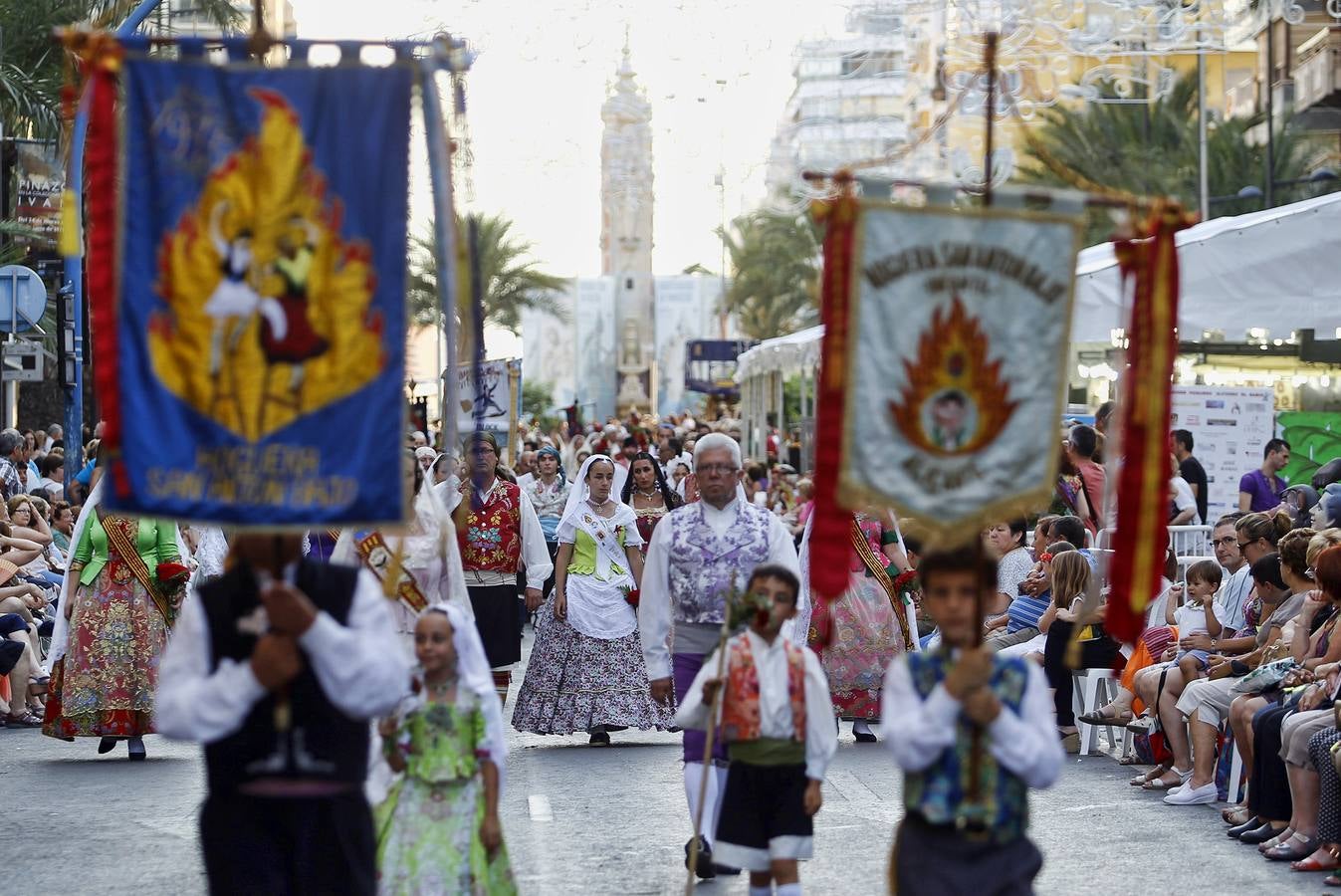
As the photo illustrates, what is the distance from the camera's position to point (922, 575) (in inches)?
244

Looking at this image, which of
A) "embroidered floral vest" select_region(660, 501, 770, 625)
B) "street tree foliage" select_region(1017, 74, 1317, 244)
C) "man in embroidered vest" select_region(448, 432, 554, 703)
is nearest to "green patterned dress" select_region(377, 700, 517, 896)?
"embroidered floral vest" select_region(660, 501, 770, 625)

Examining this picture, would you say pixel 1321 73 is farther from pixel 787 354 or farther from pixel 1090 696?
pixel 1090 696

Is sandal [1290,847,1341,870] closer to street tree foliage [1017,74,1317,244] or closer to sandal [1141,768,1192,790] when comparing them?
sandal [1141,768,1192,790]

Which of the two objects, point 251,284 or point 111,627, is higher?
point 251,284

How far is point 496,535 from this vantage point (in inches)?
542

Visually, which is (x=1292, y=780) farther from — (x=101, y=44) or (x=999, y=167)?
(x=999, y=167)

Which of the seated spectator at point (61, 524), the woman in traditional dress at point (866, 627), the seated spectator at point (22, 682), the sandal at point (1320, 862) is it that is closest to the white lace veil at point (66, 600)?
the seated spectator at point (22, 682)

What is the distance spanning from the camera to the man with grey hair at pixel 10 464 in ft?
70.9

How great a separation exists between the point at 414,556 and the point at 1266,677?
4136 millimetres

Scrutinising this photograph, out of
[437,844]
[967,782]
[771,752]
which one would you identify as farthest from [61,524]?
[967,782]

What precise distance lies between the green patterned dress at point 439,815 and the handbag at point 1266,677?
4.99 meters

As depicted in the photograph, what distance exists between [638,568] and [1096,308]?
12.0 feet

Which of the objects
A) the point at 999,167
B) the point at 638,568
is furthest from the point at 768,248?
the point at 638,568

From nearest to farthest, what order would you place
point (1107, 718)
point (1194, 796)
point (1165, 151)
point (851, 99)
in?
point (1194, 796)
point (1107, 718)
point (1165, 151)
point (851, 99)
